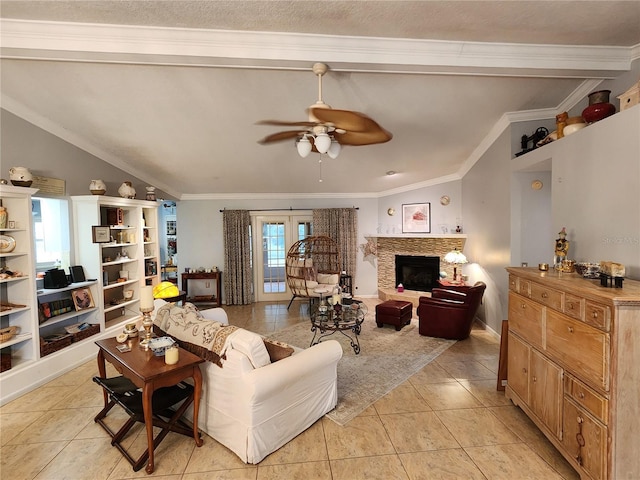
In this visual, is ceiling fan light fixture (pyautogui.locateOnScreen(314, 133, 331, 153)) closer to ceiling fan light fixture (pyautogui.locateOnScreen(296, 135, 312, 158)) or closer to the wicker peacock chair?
ceiling fan light fixture (pyautogui.locateOnScreen(296, 135, 312, 158))

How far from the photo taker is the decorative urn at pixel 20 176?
3299mm

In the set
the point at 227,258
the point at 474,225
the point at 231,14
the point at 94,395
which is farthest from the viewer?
the point at 227,258

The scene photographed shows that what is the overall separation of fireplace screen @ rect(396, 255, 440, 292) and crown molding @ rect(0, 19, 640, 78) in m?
4.25

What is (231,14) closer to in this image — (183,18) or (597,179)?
(183,18)

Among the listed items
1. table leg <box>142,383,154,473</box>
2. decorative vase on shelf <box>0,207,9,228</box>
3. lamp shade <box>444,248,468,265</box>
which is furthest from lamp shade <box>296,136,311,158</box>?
lamp shade <box>444,248,468,265</box>

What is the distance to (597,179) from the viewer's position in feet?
8.96

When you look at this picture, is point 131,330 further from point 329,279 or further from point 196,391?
point 329,279

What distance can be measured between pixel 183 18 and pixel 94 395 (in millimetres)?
3595

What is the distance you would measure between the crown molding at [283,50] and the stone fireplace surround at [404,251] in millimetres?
3488

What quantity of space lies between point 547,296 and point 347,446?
1.89 meters

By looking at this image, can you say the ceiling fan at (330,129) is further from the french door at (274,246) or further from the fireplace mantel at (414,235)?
the french door at (274,246)

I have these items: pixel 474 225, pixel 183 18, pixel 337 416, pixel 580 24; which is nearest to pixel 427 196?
pixel 474 225

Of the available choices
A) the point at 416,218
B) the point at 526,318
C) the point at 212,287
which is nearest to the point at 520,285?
the point at 526,318

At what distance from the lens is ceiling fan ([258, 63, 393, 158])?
2188 mm
